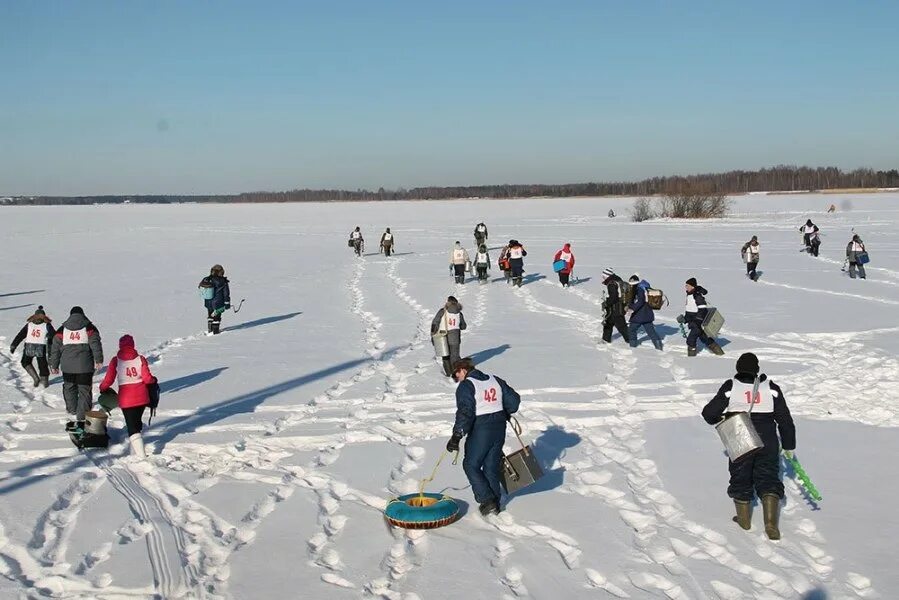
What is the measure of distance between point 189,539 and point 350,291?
52.4 feet

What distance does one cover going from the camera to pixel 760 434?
6137 millimetres

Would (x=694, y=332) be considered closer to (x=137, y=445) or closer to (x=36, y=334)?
(x=137, y=445)

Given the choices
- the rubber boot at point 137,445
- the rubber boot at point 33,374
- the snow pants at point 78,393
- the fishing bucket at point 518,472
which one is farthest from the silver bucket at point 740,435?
the rubber boot at point 33,374

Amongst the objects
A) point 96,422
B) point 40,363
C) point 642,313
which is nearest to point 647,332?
point 642,313

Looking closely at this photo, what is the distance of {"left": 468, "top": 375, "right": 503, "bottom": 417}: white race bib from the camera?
655 cm

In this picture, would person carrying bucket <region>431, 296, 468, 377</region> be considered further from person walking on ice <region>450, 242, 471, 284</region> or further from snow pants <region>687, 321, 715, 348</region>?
person walking on ice <region>450, 242, 471, 284</region>

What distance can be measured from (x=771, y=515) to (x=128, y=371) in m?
6.08

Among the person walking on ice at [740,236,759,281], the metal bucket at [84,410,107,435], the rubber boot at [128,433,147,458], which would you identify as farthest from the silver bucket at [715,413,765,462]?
the person walking on ice at [740,236,759,281]

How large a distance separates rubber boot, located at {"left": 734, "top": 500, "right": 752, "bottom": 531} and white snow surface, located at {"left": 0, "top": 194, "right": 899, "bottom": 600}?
70 mm

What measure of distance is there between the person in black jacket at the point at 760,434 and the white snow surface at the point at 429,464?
0.25 m

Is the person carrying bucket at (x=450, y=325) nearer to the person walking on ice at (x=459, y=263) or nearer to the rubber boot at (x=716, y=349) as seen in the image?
the rubber boot at (x=716, y=349)

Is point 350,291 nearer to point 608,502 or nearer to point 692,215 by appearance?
point 608,502

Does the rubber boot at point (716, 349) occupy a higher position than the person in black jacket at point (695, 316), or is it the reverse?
the person in black jacket at point (695, 316)

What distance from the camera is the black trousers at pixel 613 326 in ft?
44.7
